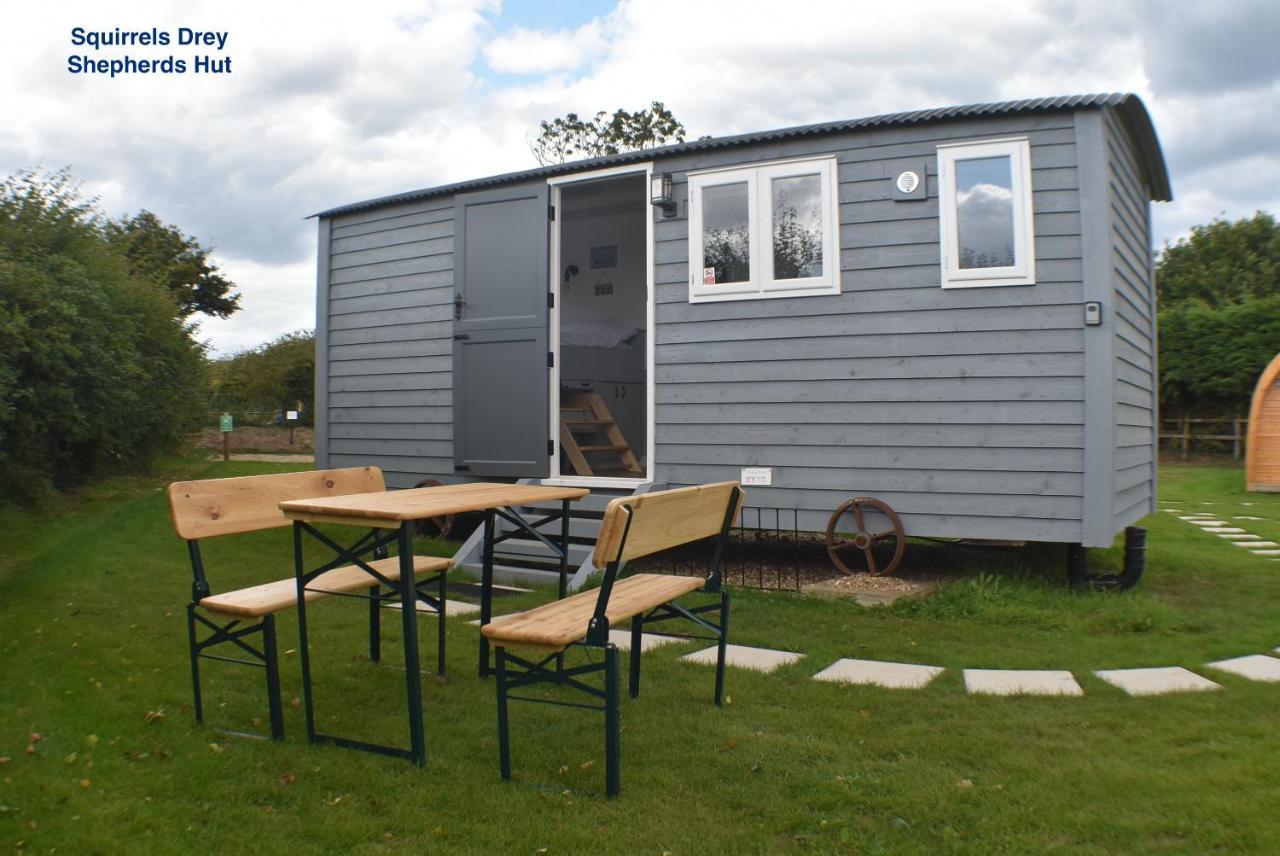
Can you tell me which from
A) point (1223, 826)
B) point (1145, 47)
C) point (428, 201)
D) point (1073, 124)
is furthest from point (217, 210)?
point (1145, 47)

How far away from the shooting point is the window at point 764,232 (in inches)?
229

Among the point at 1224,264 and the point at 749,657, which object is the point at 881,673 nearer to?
the point at 749,657

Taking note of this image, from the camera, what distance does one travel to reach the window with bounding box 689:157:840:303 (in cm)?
583

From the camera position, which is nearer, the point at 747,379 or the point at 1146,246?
the point at 747,379

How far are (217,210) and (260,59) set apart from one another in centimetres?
153

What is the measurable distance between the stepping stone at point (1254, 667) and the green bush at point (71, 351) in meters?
6.91

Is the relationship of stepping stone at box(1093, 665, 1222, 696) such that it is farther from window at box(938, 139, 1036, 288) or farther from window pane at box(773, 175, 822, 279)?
window pane at box(773, 175, 822, 279)

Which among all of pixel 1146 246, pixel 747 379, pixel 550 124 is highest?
pixel 550 124

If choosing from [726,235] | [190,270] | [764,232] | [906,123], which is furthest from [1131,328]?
[190,270]

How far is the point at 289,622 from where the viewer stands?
15.5ft

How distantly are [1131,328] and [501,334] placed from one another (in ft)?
14.1

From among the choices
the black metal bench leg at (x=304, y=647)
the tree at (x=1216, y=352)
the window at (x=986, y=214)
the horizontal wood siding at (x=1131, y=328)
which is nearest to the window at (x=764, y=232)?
the window at (x=986, y=214)

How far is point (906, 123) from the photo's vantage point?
18.3 feet

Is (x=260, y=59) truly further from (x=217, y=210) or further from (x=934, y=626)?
(x=934, y=626)
